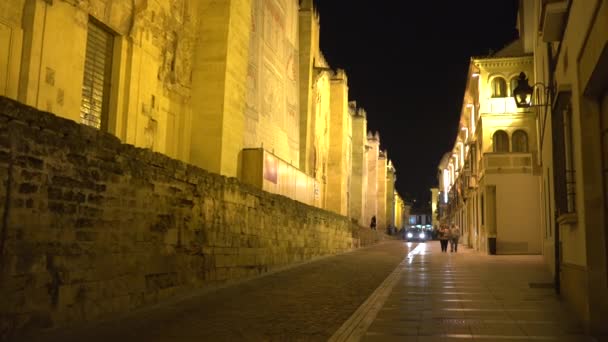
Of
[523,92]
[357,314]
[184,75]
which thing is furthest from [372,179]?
[357,314]

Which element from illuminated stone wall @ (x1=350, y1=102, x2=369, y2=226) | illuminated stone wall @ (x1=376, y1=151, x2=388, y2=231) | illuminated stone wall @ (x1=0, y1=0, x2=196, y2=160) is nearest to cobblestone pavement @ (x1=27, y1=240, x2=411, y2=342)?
illuminated stone wall @ (x1=0, y1=0, x2=196, y2=160)

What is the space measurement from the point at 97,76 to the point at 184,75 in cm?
345

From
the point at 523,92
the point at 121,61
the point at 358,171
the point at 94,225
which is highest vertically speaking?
the point at 358,171

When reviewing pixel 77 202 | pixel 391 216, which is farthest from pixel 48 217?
pixel 391 216

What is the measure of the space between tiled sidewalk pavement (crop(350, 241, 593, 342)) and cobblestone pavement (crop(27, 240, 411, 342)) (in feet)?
2.19

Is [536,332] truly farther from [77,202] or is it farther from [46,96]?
[46,96]

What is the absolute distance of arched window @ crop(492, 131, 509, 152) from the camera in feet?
82.5

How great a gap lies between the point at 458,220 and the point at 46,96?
1481 inches

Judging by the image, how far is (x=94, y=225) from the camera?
7109 millimetres

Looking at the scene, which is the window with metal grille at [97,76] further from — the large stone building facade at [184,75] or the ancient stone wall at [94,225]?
the ancient stone wall at [94,225]

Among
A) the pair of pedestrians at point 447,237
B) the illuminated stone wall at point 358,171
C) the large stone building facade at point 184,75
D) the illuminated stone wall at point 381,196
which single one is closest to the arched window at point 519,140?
the pair of pedestrians at point 447,237

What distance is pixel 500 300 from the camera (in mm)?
8844

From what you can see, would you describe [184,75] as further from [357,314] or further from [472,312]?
[472,312]

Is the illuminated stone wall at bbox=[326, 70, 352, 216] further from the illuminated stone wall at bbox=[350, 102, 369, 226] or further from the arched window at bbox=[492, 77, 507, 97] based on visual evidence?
the arched window at bbox=[492, 77, 507, 97]
